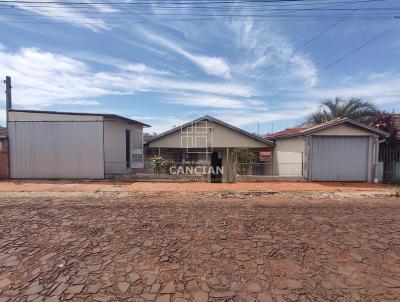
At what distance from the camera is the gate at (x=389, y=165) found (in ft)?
47.0

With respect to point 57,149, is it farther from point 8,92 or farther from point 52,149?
point 8,92

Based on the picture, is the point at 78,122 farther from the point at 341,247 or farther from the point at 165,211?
the point at 341,247

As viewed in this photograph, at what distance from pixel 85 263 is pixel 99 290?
0.97 metres

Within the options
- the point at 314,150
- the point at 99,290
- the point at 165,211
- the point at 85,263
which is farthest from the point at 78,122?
the point at 314,150

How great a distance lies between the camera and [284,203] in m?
9.22

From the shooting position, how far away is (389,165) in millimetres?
14555

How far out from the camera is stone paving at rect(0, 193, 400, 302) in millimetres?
3695

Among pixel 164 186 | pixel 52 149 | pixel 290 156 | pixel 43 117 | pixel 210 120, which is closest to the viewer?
pixel 164 186

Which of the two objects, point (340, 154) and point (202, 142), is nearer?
point (340, 154)

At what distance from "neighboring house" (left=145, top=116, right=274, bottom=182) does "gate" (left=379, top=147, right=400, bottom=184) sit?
22.6 ft

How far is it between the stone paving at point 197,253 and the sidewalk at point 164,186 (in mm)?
3416

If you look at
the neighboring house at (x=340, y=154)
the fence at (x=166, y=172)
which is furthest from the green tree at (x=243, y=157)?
the neighboring house at (x=340, y=154)

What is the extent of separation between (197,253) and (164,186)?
794cm

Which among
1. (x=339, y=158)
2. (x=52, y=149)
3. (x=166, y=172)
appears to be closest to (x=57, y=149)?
(x=52, y=149)
